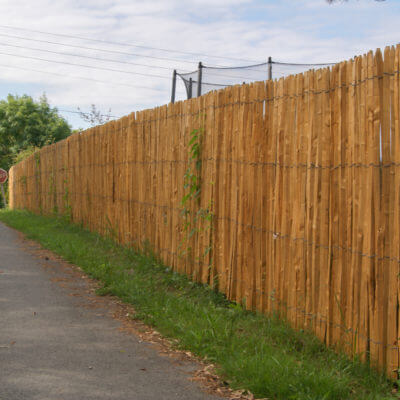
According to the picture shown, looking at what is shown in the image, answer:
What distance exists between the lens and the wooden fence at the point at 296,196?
392cm

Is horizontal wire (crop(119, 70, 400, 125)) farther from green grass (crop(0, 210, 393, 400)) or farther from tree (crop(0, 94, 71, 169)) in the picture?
tree (crop(0, 94, 71, 169))

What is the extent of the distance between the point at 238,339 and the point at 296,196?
1.29m

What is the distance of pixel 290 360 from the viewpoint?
3996mm

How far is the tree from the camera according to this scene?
135ft

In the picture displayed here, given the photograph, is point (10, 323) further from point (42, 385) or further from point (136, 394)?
point (136, 394)

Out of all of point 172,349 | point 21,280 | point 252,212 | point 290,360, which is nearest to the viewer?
point 290,360

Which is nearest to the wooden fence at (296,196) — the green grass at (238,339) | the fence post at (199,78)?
the green grass at (238,339)

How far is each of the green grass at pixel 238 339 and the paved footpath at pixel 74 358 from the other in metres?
0.32

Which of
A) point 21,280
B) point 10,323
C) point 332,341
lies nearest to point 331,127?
point 332,341

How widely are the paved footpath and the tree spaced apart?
35853 mm

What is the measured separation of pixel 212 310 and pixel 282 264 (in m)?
1.01

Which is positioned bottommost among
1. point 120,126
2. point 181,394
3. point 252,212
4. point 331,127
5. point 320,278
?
point 181,394

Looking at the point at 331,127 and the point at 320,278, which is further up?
the point at 331,127

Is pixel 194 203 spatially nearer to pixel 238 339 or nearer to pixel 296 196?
pixel 296 196
